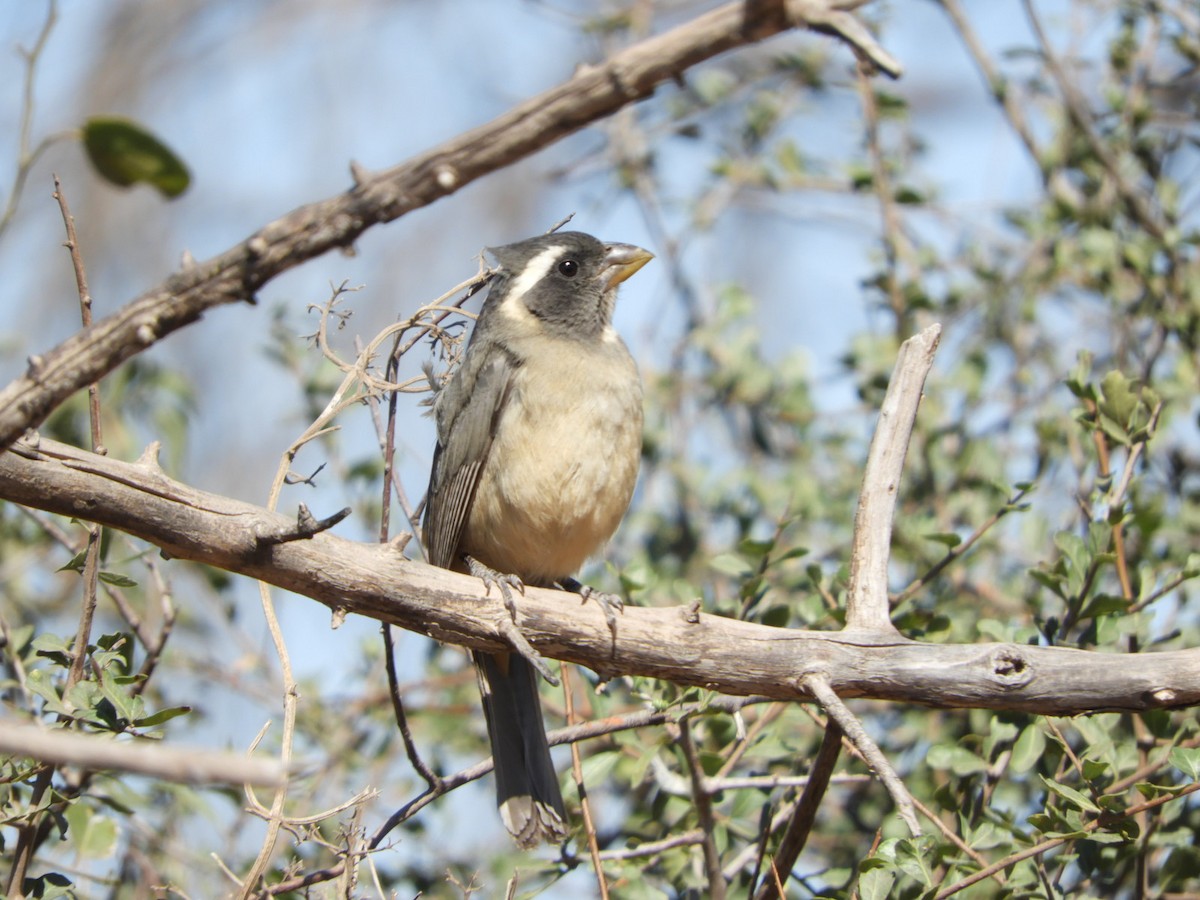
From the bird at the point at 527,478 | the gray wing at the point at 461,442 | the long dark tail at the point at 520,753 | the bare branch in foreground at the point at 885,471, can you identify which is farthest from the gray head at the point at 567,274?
the bare branch in foreground at the point at 885,471

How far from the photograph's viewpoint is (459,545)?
4043 millimetres

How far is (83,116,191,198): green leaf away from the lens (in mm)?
→ 2952

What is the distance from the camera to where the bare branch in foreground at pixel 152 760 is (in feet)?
4.13

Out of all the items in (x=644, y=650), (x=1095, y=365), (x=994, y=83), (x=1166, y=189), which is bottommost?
(x=644, y=650)

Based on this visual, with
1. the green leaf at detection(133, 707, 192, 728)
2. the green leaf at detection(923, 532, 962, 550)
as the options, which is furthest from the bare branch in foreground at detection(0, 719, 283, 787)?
the green leaf at detection(923, 532, 962, 550)

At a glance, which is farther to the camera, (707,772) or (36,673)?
(707,772)

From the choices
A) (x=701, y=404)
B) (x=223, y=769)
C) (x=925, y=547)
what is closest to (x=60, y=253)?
(x=701, y=404)

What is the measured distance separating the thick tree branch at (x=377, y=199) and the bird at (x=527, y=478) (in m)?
1.59

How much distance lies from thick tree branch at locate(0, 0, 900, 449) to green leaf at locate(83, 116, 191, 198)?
3.20 feet

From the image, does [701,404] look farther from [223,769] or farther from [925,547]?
[223,769]

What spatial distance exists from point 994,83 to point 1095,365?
51.3 inches

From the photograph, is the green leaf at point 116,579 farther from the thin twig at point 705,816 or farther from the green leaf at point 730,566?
the green leaf at point 730,566

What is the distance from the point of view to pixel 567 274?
14.7 feet

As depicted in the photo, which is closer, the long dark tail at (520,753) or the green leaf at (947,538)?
the green leaf at (947,538)
